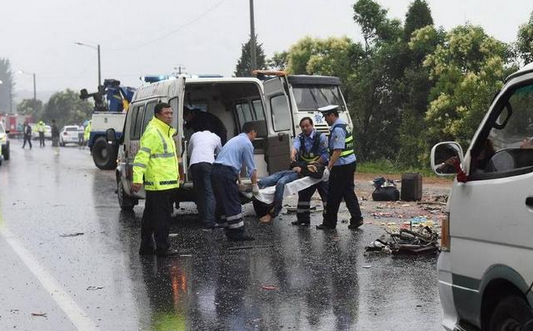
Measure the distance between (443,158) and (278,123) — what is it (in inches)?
281

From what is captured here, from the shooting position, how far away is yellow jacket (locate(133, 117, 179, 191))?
29.4ft

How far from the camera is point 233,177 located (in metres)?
10.2

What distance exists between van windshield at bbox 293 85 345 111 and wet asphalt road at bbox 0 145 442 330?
8535 mm

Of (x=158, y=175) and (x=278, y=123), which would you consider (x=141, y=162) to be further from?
(x=278, y=123)

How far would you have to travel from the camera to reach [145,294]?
716cm

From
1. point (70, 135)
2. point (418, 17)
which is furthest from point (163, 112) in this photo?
point (70, 135)

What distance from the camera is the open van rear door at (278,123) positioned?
39.8ft

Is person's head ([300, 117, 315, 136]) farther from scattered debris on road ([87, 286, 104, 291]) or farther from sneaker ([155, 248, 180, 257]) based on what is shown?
scattered debris on road ([87, 286, 104, 291])

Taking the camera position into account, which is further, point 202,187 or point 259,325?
point 202,187

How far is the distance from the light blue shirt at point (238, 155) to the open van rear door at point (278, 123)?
6.36 feet

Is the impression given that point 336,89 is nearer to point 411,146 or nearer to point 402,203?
point 411,146

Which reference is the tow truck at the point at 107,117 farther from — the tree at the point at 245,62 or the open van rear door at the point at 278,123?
the tree at the point at 245,62

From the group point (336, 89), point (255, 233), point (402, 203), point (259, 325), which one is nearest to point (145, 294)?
point (259, 325)

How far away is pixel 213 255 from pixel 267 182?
269 centimetres
